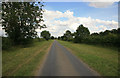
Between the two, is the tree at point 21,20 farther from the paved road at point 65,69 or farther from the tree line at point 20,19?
the paved road at point 65,69

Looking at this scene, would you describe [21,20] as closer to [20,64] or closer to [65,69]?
[20,64]

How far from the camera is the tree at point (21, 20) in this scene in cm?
1606

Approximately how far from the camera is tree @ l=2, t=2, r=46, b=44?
52.7 ft

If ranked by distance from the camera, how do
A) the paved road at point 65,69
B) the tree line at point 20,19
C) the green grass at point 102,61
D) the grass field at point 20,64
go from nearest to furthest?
the paved road at point 65,69, the grass field at point 20,64, the green grass at point 102,61, the tree line at point 20,19

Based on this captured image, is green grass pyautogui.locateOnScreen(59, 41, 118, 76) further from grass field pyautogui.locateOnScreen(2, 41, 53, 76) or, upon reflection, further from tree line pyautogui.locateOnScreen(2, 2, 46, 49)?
tree line pyautogui.locateOnScreen(2, 2, 46, 49)

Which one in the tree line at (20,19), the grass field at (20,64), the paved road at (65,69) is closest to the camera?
the paved road at (65,69)

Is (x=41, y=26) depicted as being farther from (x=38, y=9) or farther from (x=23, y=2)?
(x=23, y=2)

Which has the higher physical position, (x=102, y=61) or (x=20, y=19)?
(x=20, y=19)

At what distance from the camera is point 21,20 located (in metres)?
18.8

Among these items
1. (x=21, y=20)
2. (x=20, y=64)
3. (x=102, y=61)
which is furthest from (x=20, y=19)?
(x=102, y=61)

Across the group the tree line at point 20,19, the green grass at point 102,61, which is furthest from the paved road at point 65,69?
the tree line at point 20,19

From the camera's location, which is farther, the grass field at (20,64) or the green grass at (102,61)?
the green grass at (102,61)

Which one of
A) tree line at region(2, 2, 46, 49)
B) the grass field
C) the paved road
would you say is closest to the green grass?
the paved road

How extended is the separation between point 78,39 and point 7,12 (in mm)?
32735
